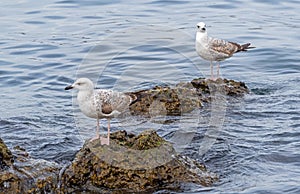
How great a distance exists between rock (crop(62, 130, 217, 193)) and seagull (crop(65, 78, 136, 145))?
22 centimetres

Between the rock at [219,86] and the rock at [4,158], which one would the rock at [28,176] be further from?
the rock at [219,86]

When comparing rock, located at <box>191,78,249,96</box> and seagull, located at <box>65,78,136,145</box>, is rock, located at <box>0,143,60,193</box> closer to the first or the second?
seagull, located at <box>65,78,136,145</box>

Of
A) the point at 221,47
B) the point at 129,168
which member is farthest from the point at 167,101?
the point at 129,168

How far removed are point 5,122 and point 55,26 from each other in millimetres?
8026

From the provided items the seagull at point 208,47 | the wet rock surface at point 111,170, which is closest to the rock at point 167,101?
the seagull at point 208,47

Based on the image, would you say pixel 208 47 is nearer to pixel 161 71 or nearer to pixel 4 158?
pixel 161 71

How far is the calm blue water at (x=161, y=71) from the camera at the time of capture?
318 inches

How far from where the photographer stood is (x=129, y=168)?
6.79 meters

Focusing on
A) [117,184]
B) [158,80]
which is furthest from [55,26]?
[117,184]

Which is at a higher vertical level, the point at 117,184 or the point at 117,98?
the point at 117,98

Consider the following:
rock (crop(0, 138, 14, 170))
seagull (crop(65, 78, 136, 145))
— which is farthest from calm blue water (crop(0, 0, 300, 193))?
rock (crop(0, 138, 14, 170))

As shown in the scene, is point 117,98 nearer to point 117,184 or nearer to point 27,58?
point 117,184

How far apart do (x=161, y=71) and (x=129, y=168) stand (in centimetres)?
625

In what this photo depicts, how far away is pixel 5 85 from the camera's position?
1227cm
